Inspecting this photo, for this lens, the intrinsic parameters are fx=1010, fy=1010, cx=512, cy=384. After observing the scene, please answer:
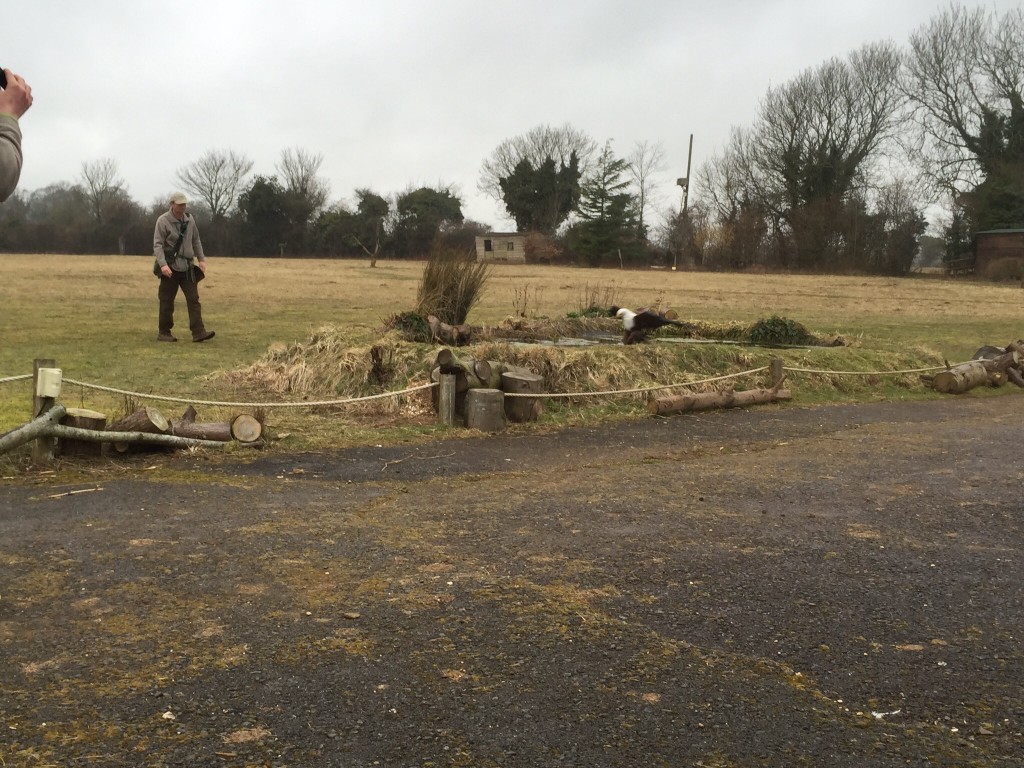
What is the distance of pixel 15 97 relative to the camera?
9.19 ft

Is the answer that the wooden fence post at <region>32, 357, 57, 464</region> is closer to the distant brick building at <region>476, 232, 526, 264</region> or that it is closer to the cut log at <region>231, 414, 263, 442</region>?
the cut log at <region>231, 414, 263, 442</region>

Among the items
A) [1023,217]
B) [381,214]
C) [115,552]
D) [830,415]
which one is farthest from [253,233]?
[115,552]

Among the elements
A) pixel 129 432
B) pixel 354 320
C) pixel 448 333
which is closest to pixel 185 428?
pixel 129 432

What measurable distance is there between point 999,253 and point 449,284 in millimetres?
45769

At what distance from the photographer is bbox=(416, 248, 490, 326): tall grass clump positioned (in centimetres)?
1230

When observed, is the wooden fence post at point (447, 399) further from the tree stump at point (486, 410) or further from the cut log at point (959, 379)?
the cut log at point (959, 379)

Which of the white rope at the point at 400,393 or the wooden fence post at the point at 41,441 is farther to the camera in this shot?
the white rope at the point at 400,393

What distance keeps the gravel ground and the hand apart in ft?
5.81

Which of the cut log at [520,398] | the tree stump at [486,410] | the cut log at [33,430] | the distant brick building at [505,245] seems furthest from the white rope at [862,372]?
the distant brick building at [505,245]

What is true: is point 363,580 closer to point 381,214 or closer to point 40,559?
point 40,559

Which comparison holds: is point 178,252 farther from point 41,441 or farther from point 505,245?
point 505,245

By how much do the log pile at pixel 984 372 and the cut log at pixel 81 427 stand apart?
34.2 feet

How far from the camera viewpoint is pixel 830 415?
10.7m

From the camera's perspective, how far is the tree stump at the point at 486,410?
874 centimetres
